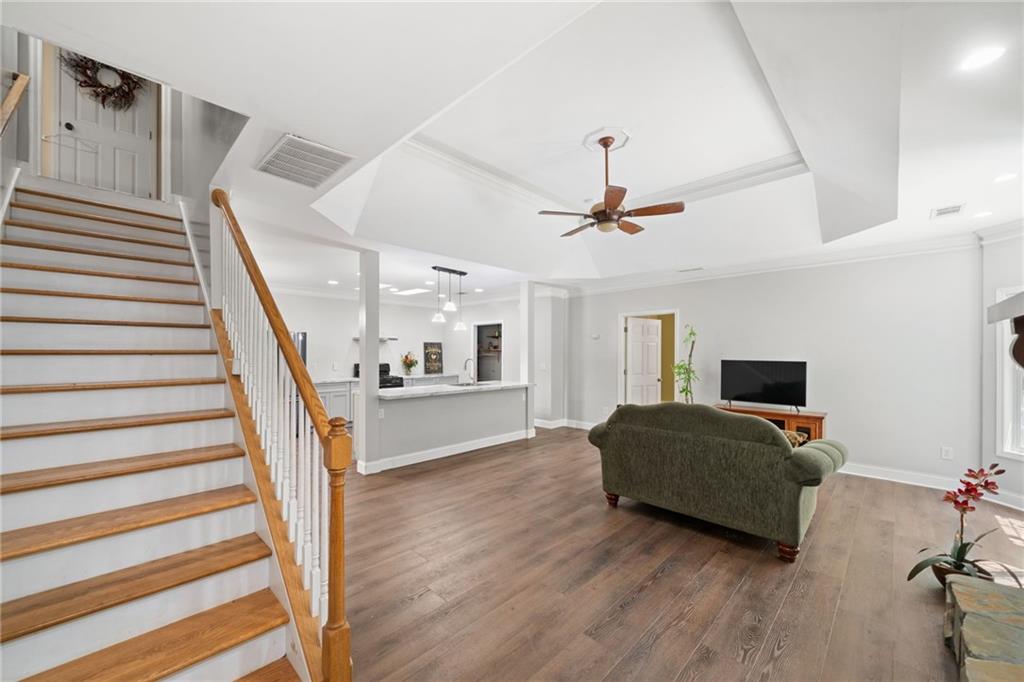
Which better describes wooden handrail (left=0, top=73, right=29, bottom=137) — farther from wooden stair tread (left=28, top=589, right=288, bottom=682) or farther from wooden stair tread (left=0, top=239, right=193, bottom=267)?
wooden stair tread (left=28, top=589, right=288, bottom=682)

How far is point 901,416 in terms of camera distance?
4.57 meters

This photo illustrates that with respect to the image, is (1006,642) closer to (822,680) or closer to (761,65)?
(822,680)

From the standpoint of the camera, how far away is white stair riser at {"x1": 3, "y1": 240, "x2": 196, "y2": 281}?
255 cm

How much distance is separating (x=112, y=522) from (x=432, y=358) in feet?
25.9

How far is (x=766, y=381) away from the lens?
5270mm

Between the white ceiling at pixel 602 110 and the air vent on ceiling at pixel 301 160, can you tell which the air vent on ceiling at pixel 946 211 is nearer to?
the white ceiling at pixel 602 110

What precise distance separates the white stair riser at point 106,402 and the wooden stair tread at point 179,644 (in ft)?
3.72

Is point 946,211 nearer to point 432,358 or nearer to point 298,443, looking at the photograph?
point 298,443

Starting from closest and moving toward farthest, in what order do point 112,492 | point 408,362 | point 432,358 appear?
1. point 112,492
2. point 408,362
3. point 432,358

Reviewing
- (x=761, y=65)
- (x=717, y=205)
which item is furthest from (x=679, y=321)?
(x=761, y=65)

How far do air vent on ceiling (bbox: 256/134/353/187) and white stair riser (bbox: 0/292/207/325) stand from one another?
1099 mm

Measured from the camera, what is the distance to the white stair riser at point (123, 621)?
130 cm

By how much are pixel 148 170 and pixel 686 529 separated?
257 inches

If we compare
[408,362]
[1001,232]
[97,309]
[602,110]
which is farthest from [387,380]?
[1001,232]
